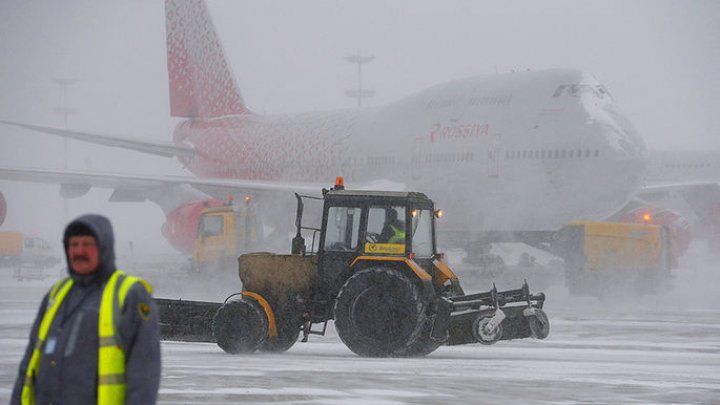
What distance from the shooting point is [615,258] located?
25.9 meters

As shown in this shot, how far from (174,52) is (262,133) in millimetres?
8089

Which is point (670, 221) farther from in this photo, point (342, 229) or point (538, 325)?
point (342, 229)

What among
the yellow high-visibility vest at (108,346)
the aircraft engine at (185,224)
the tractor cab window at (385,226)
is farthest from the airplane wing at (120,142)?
the yellow high-visibility vest at (108,346)

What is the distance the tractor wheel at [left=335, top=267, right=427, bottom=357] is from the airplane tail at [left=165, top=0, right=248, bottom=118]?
31.7m

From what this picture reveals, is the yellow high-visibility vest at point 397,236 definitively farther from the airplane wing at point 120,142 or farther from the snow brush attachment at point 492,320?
the airplane wing at point 120,142

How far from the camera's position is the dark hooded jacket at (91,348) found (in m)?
5.13

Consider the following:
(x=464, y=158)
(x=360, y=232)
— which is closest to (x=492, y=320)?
(x=360, y=232)

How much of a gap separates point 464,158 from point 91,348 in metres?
25.0

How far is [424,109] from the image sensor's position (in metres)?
31.7

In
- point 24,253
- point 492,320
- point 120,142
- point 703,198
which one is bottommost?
point 24,253

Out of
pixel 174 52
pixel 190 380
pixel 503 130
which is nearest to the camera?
pixel 190 380

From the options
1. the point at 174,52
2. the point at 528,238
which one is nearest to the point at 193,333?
the point at 528,238

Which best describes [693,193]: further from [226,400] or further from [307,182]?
[226,400]

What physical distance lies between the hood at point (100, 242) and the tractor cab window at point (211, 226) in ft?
80.7
